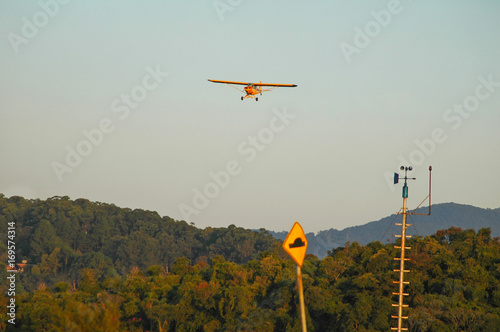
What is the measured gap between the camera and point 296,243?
46.8ft

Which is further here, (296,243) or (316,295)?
(316,295)

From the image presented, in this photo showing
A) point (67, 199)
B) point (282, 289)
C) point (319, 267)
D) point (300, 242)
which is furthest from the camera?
point (67, 199)

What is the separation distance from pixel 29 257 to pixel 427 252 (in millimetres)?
105183

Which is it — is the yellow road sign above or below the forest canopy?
below

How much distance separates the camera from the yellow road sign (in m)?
14.2

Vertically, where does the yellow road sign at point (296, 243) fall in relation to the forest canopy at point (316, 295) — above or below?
below

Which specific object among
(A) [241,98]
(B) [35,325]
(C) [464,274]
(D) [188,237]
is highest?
(D) [188,237]

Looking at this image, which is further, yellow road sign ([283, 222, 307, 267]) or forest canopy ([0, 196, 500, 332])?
forest canopy ([0, 196, 500, 332])

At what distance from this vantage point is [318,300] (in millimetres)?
56656

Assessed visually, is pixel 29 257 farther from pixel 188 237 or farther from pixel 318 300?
pixel 318 300

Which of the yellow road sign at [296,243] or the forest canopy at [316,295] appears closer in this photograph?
the yellow road sign at [296,243]

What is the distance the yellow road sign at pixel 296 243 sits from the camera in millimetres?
14195

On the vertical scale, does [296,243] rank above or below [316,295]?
below

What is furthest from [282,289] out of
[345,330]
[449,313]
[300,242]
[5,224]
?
[5,224]
